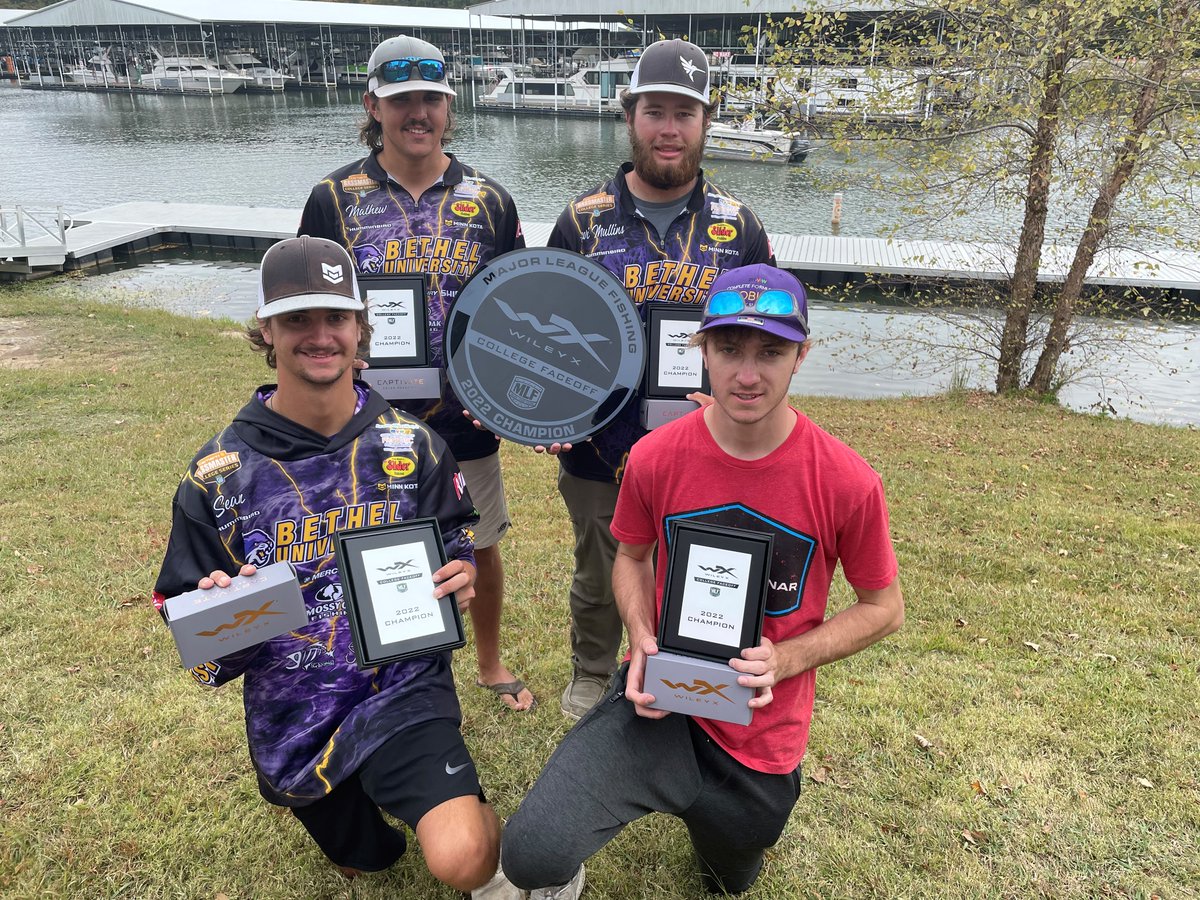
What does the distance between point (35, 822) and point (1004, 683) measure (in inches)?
164

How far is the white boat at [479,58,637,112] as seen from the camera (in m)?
52.0

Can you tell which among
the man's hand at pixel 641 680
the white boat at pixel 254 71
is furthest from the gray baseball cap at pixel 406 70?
→ the white boat at pixel 254 71

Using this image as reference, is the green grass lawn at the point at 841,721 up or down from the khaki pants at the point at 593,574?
down

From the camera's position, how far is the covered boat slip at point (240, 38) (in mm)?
62406

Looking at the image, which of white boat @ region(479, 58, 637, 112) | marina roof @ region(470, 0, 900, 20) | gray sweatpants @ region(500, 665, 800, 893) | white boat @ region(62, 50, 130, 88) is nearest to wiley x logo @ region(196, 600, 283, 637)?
gray sweatpants @ region(500, 665, 800, 893)

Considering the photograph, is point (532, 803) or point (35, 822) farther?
point (35, 822)

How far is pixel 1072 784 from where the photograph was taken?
3.19 meters

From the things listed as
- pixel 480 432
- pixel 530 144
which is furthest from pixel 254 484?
pixel 530 144

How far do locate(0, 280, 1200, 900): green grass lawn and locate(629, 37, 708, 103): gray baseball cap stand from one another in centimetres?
268

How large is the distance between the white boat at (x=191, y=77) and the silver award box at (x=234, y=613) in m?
77.1

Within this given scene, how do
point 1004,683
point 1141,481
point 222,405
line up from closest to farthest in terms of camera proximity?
point 1004,683 → point 1141,481 → point 222,405

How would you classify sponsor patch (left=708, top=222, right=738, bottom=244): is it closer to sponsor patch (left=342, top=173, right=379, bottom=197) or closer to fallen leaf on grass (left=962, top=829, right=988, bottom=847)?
sponsor patch (left=342, top=173, right=379, bottom=197)

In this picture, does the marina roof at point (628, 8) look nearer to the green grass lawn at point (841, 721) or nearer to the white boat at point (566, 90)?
the white boat at point (566, 90)

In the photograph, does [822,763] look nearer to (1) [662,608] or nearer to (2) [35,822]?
(1) [662,608]
